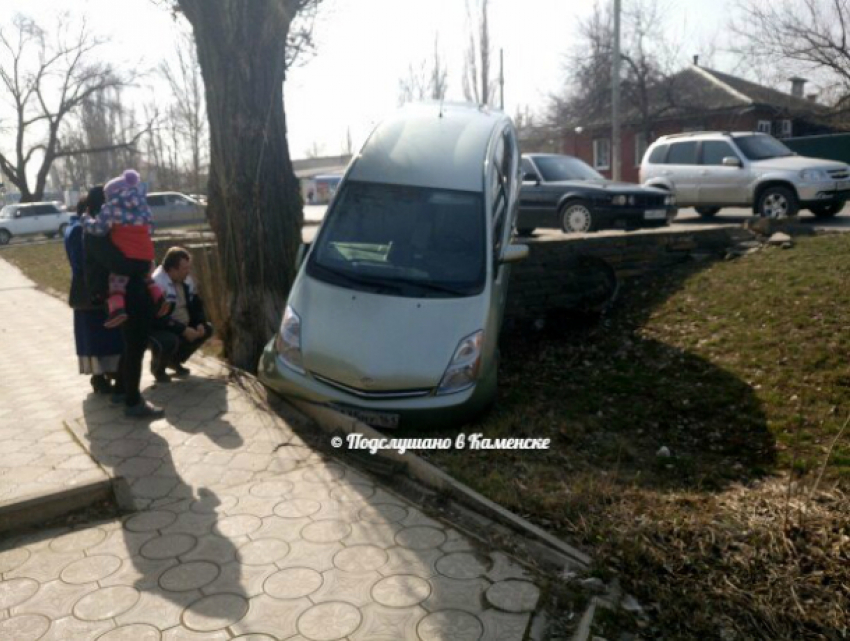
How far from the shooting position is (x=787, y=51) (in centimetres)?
2866

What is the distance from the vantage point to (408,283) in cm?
582

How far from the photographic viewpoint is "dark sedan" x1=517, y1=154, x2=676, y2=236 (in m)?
12.0

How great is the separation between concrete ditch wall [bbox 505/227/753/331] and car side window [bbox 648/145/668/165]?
6725 mm

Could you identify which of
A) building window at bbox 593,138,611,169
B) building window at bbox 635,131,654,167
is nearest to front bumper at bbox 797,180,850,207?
building window at bbox 635,131,654,167

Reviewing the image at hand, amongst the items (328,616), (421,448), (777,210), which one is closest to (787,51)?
(777,210)

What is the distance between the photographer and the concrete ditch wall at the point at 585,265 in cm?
846

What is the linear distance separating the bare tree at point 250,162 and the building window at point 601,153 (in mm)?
33881

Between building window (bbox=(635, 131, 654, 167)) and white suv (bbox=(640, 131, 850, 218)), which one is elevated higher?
building window (bbox=(635, 131, 654, 167))

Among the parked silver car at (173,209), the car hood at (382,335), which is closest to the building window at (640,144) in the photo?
the parked silver car at (173,209)

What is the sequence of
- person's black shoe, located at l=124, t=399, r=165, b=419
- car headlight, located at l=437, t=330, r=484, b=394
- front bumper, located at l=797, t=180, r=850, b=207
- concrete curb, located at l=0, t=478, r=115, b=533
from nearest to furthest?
concrete curb, located at l=0, t=478, r=115, b=533
car headlight, located at l=437, t=330, r=484, b=394
person's black shoe, located at l=124, t=399, r=165, b=419
front bumper, located at l=797, t=180, r=850, b=207

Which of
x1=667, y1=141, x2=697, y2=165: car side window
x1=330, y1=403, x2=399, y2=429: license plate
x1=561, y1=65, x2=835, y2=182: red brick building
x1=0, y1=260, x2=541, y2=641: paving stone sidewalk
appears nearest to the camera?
x1=0, y1=260, x2=541, y2=641: paving stone sidewalk

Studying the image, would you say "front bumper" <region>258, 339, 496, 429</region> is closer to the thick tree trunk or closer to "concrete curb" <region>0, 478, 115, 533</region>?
the thick tree trunk

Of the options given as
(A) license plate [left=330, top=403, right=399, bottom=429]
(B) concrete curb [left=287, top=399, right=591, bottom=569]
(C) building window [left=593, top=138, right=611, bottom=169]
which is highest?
(C) building window [left=593, top=138, right=611, bottom=169]

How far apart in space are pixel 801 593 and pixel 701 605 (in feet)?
1.50
